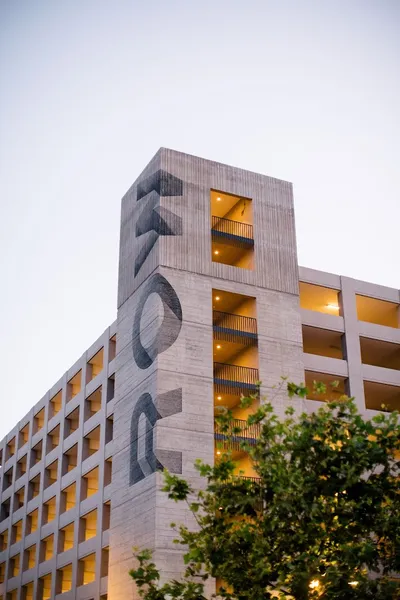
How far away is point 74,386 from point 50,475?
25.8 feet

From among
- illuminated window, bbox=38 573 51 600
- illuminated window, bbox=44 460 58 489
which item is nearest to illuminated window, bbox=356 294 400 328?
illuminated window, bbox=44 460 58 489

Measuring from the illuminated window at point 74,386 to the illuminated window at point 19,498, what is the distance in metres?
13.1

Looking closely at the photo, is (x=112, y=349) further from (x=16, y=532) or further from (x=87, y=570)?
(x=16, y=532)

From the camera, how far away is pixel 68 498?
199 feet

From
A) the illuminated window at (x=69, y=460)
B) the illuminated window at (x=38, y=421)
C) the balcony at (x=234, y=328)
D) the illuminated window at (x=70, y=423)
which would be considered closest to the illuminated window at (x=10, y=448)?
the illuminated window at (x=38, y=421)

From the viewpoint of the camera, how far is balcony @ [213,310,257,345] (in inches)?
1720

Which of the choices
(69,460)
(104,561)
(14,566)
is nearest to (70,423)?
(69,460)

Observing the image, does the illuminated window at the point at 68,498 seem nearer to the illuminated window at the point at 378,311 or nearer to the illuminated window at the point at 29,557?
the illuminated window at the point at 29,557

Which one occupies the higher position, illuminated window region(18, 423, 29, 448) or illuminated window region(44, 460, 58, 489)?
illuminated window region(18, 423, 29, 448)

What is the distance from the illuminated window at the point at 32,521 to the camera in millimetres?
66875

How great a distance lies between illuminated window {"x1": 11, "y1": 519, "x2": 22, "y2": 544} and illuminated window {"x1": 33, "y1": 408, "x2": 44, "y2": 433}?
25.7 ft

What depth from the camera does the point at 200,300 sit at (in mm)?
43500

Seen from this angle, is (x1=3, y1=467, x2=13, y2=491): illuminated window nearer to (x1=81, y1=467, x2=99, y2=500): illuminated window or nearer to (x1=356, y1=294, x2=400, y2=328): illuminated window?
(x1=81, y1=467, x2=99, y2=500): illuminated window

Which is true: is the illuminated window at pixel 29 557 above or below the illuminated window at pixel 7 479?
below
